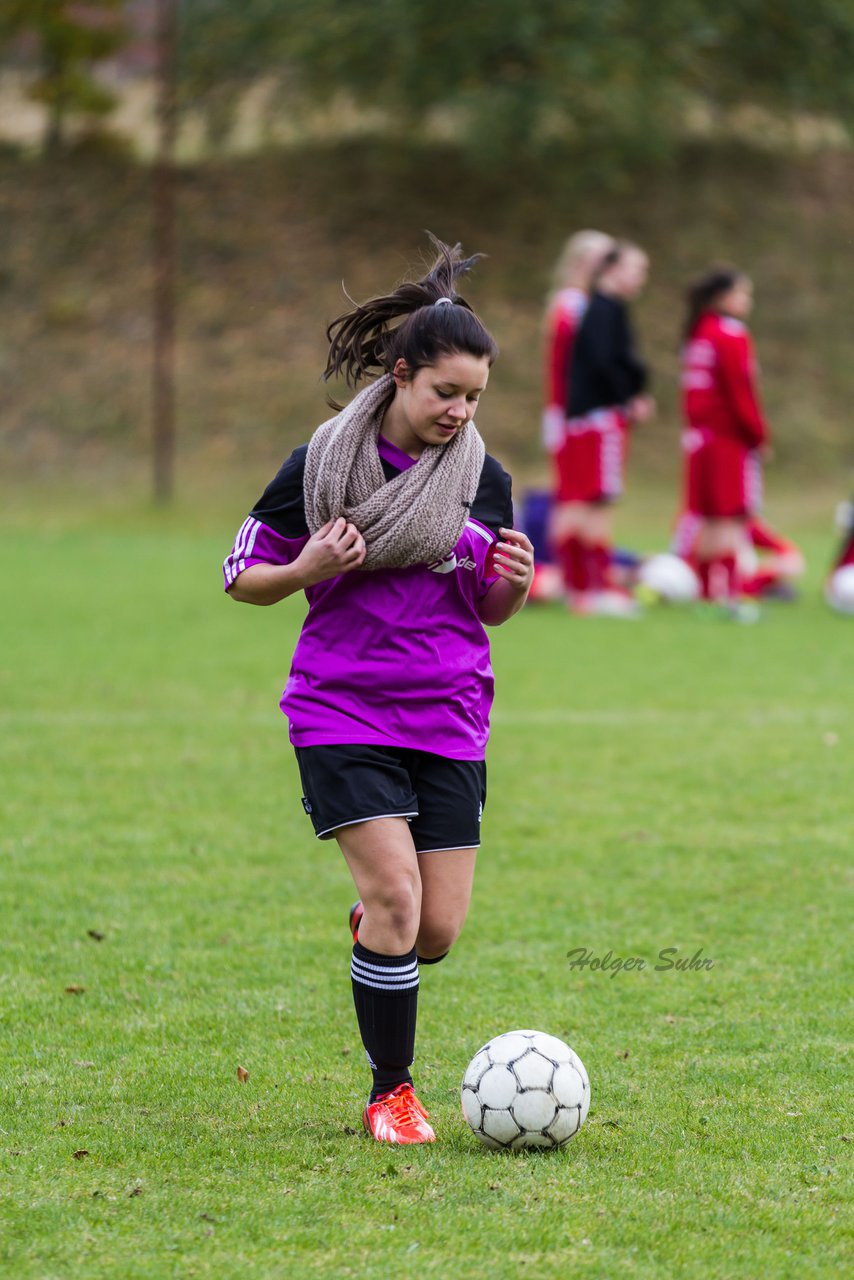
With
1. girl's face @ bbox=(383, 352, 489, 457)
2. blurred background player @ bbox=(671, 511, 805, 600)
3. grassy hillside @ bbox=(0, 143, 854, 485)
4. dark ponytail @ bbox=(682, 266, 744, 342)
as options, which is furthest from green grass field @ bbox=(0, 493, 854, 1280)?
grassy hillside @ bbox=(0, 143, 854, 485)

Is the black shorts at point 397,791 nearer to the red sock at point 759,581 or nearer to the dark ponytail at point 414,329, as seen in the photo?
the dark ponytail at point 414,329

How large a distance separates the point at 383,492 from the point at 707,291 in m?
8.82

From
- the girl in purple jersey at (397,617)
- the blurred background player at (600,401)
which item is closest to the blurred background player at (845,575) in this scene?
the blurred background player at (600,401)

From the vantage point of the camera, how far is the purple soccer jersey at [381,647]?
3.48 meters

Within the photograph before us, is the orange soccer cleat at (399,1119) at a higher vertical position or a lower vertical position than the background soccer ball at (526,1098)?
lower

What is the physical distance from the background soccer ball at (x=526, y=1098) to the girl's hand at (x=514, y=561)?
1.00 meters

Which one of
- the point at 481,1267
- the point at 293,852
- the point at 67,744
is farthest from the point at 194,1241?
the point at 67,744

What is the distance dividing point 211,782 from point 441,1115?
3656 millimetres

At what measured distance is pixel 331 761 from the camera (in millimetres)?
3447

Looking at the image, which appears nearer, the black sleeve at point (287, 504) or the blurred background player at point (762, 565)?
the black sleeve at point (287, 504)

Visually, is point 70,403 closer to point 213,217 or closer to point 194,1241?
point 213,217

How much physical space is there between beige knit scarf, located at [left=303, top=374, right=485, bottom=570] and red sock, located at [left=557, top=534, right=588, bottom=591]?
898cm

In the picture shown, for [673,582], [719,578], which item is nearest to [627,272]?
[719,578]

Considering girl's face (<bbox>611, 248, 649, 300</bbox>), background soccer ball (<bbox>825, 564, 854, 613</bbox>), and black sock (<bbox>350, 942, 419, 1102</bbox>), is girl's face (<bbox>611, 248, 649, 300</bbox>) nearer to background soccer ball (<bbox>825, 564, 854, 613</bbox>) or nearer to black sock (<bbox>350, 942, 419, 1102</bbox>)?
background soccer ball (<bbox>825, 564, 854, 613</bbox>)
